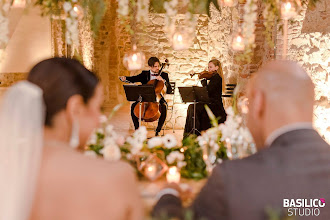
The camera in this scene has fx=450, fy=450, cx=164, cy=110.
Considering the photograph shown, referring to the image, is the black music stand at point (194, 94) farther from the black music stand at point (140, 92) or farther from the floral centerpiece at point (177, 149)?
A: the floral centerpiece at point (177, 149)

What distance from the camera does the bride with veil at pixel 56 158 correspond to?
1385 mm

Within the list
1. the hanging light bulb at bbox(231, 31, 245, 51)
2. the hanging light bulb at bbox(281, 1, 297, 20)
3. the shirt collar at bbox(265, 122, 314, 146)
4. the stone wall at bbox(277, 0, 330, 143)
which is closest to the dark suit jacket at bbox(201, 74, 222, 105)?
the stone wall at bbox(277, 0, 330, 143)

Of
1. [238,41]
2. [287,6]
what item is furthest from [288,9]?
[238,41]

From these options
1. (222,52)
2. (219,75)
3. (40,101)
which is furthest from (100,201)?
(222,52)

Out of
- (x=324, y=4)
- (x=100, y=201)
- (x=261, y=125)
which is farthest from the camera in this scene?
(x=324, y=4)

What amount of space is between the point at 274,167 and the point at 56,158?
729 mm

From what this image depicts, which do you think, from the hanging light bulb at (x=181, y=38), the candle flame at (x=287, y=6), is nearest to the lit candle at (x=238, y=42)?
the hanging light bulb at (x=181, y=38)

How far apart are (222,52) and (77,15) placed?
6108 millimetres

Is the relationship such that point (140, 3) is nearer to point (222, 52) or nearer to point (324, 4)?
point (324, 4)

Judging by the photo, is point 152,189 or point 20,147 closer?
point 20,147

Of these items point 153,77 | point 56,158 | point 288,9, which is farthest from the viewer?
point 153,77

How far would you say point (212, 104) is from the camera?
292 inches

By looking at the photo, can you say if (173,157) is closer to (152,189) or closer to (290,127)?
(152,189)

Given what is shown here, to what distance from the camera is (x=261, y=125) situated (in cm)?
167
